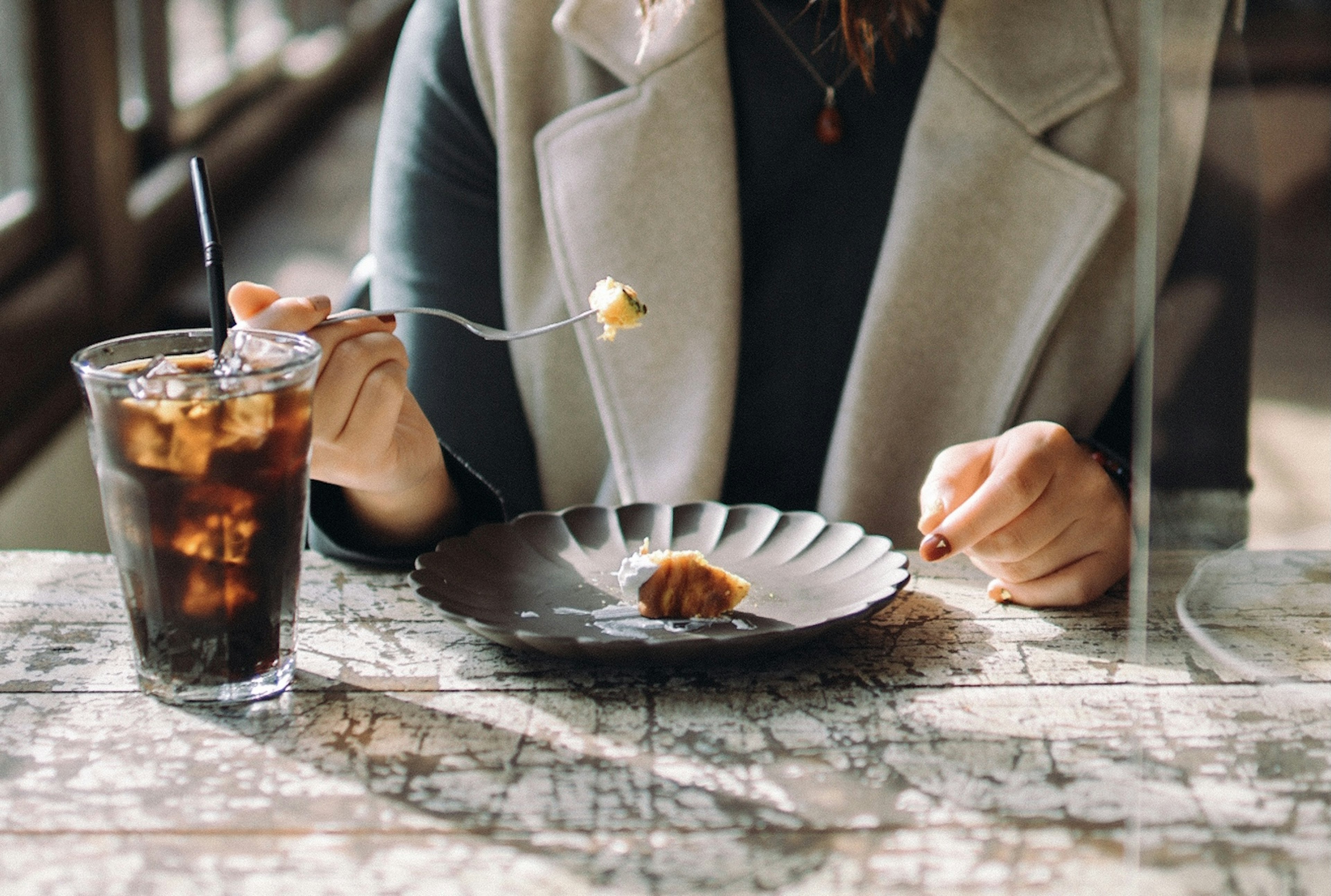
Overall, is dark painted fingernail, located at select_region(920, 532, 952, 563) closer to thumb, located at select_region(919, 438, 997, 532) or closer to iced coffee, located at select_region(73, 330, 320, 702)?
thumb, located at select_region(919, 438, 997, 532)

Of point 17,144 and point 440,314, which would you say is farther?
point 17,144

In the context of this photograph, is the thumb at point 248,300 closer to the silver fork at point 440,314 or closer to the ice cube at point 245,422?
the silver fork at point 440,314

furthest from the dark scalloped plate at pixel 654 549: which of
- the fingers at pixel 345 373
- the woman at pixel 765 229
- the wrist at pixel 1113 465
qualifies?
the woman at pixel 765 229

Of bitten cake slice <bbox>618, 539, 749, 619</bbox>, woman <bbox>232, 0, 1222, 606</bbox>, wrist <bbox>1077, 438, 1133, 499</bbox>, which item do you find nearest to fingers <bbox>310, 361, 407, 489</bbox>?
bitten cake slice <bbox>618, 539, 749, 619</bbox>

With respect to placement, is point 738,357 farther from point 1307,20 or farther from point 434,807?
point 434,807

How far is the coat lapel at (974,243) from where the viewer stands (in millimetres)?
1306

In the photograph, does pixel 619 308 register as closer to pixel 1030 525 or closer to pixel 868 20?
pixel 1030 525

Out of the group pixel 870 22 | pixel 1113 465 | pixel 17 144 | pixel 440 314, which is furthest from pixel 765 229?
pixel 17 144

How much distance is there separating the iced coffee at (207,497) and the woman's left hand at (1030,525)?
417 millimetres

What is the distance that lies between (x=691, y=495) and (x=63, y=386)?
5.67 ft

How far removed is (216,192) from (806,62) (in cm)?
301

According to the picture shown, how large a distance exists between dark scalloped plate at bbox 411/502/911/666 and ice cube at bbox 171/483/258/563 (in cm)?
14

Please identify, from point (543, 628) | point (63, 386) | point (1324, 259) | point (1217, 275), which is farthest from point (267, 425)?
point (63, 386)

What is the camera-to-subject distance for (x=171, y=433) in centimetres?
72
